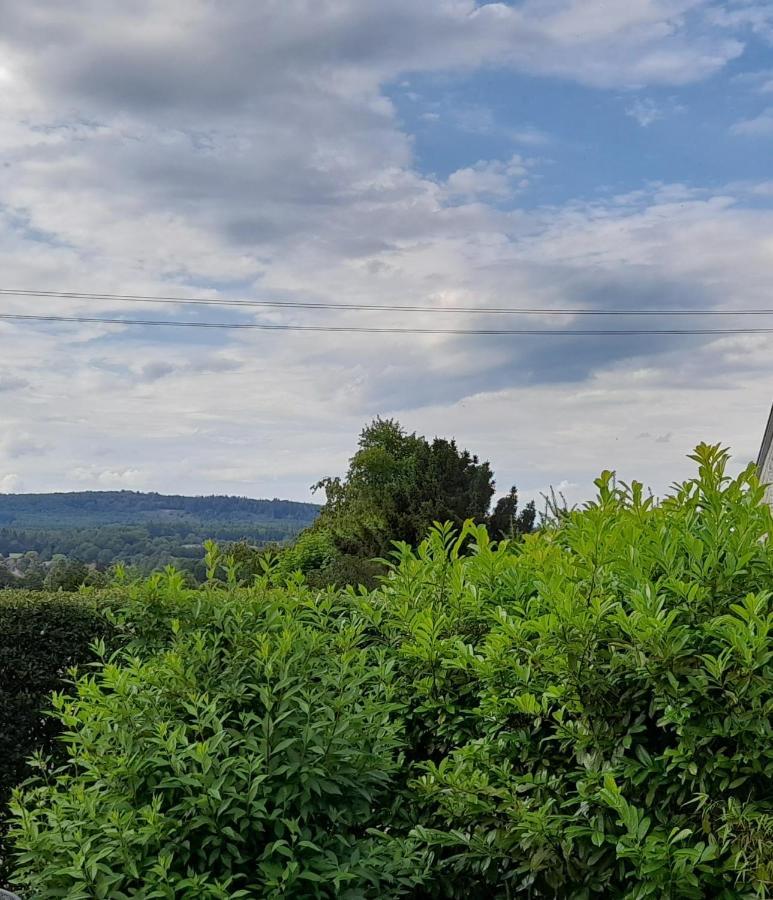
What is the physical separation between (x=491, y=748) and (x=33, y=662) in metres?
3.34

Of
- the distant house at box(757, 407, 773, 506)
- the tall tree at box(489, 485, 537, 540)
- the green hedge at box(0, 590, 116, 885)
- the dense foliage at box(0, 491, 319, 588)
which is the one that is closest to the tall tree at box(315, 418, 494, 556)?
the tall tree at box(489, 485, 537, 540)

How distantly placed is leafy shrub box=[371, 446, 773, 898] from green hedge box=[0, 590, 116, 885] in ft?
9.18

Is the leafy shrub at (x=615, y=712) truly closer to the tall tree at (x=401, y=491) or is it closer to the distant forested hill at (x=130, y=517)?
the tall tree at (x=401, y=491)

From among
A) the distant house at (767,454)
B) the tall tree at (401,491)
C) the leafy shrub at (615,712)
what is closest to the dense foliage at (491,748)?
the leafy shrub at (615,712)

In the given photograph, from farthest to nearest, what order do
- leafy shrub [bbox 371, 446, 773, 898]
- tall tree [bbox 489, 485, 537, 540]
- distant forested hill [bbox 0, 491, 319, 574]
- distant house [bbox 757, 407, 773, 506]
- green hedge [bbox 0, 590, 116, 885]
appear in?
distant forested hill [bbox 0, 491, 319, 574] < tall tree [bbox 489, 485, 537, 540] < distant house [bbox 757, 407, 773, 506] < green hedge [bbox 0, 590, 116, 885] < leafy shrub [bbox 371, 446, 773, 898]

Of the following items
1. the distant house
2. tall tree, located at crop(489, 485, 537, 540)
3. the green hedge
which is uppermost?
the distant house

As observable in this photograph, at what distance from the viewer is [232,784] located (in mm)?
2740

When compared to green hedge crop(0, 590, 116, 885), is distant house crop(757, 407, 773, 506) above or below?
above

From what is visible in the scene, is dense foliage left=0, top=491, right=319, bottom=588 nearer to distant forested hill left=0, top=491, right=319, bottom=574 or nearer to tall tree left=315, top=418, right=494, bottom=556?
distant forested hill left=0, top=491, right=319, bottom=574

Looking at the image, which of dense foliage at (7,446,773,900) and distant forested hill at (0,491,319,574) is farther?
distant forested hill at (0,491,319,574)

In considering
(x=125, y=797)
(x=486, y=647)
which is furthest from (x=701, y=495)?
(x=125, y=797)

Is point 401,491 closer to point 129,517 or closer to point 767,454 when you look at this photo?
point 767,454

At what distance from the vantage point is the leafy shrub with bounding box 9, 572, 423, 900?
8.85 ft

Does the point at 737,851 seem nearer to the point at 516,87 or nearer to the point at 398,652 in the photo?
the point at 398,652
